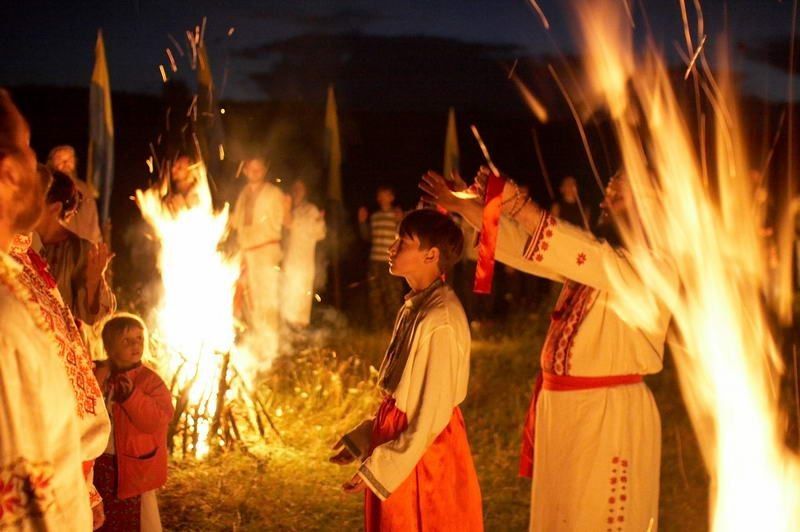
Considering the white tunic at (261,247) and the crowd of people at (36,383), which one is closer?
the crowd of people at (36,383)

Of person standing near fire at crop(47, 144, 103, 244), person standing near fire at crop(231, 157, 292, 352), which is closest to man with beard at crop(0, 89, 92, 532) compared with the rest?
person standing near fire at crop(47, 144, 103, 244)

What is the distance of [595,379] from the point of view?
4.09m

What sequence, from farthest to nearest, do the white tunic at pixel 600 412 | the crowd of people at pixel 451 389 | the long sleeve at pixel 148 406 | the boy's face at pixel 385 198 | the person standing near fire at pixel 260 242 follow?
the boy's face at pixel 385 198
the person standing near fire at pixel 260 242
the long sleeve at pixel 148 406
the white tunic at pixel 600 412
the crowd of people at pixel 451 389

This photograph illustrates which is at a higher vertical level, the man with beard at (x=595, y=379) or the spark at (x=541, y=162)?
the spark at (x=541, y=162)

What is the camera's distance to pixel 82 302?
5102 millimetres

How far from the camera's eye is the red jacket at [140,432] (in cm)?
436

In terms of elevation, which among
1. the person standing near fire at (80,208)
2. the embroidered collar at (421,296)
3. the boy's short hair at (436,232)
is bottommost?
the embroidered collar at (421,296)

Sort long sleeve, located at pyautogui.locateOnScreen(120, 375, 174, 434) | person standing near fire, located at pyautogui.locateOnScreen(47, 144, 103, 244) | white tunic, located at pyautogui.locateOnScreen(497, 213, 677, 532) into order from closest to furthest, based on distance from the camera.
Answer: white tunic, located at pyautogui.locateOnScreen(497, 213, 677, 532) → long sleeve, located at pyautogui.locateOnScreen(120, 375, 174, 434) → person standing near fire, located at pyautogui.locateOnScreen(47, 144, 103, 244)

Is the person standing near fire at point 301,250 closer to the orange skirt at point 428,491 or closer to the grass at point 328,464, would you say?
the grass at point 328,464

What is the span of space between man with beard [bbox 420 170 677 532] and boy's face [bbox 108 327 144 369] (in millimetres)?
1499

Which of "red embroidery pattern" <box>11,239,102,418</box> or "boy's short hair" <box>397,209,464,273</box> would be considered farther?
"boy's short hair" <box>397,209,464,273</box>

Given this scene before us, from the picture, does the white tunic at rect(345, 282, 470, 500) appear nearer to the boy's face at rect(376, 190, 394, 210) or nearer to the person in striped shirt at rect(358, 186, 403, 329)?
the person in striped shirt at rect(358, 186, 403, 329)

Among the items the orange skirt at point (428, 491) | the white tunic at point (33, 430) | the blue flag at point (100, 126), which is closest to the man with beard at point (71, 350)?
the white tunic at point (33, 430)

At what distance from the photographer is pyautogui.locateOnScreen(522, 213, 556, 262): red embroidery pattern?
3875mm
